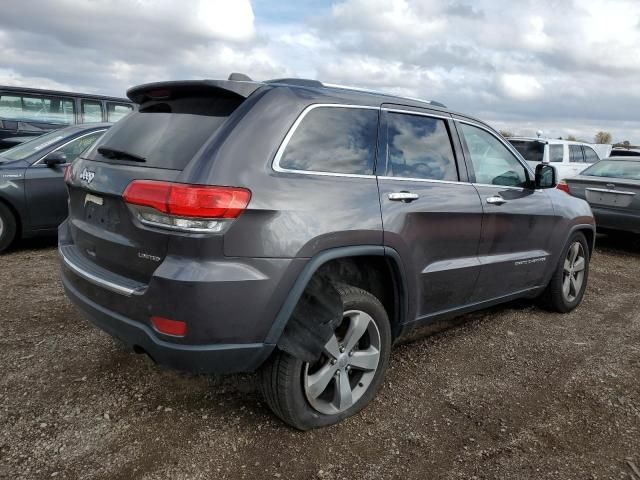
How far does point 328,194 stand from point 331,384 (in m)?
1.02

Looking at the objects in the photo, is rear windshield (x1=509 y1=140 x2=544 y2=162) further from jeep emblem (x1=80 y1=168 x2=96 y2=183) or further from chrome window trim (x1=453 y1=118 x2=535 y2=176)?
jeep emblem (x1=80 y1=168 x2=96 y2=183)

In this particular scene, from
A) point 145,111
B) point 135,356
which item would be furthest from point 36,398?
point 145,111

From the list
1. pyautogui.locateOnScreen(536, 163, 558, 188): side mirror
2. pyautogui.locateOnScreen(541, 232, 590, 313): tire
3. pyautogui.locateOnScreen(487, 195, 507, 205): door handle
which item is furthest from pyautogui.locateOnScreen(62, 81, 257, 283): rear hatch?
pyautogui.locateOnScreen(541, 232, 590, 313): tire

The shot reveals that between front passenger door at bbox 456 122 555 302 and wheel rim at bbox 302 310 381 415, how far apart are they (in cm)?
114

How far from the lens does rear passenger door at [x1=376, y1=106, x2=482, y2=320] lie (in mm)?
2938

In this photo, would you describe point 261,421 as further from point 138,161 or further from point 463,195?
point 463,195

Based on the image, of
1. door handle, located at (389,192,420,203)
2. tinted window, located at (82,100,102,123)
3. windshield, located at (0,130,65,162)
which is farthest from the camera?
tinted window, located at (82,100,102,123)

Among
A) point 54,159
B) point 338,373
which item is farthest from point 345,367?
point 54,159

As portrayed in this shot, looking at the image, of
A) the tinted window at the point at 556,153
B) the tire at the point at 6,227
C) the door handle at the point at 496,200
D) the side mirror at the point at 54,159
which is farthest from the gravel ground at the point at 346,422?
the tinted window at the point at 556,153

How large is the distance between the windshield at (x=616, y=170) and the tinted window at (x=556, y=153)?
12.1 feet

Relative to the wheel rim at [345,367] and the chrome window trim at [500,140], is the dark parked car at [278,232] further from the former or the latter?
the chrome window trim at [500,140]

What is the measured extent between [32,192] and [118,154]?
3.84 metres

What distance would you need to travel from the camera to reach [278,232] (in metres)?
2.36

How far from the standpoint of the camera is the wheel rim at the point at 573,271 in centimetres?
474
